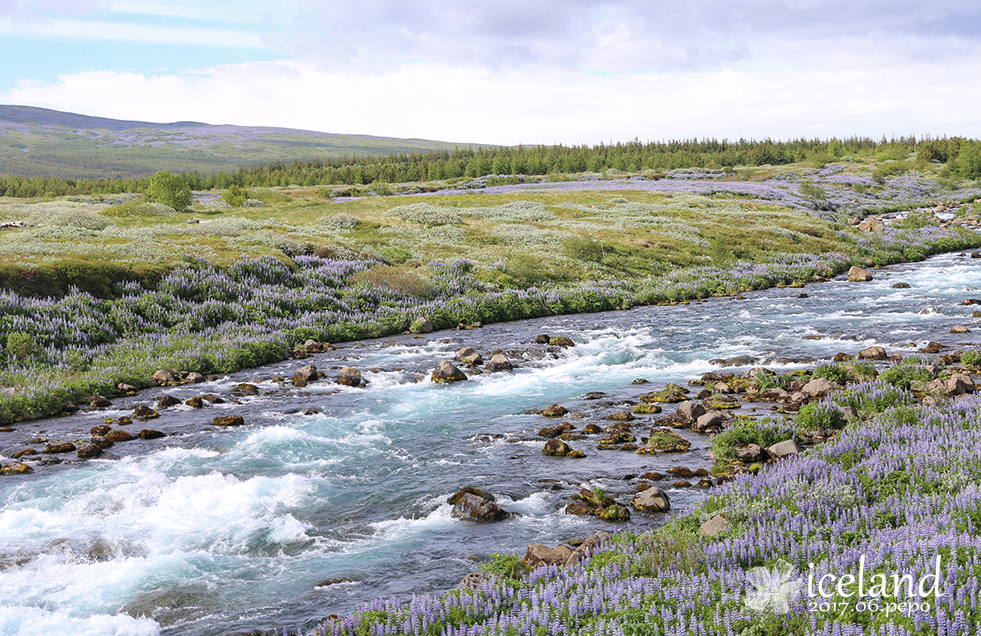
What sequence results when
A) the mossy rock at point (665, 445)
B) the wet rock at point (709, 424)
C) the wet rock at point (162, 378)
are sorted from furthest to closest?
the wet rock at point (162, 378)
the wet rock at point (709, 424)
the mossy rock at point (665, 445)

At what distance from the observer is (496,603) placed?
7555 mm

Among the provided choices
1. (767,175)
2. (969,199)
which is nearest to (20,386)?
(969,199)

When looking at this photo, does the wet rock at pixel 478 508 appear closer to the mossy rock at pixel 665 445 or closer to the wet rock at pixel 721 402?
the mossy rock at pixel 665 445

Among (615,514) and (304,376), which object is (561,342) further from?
(615,514)

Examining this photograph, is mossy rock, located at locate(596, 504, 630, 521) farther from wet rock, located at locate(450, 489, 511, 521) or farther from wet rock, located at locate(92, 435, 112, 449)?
wet rock, located at locate(92, 435, 112, 449)

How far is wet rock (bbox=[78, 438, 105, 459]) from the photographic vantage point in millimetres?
14645

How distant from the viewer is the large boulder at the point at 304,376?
69.6 feet

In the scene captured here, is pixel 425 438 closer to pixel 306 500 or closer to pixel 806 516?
pixel 306 500

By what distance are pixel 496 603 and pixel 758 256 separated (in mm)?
44527

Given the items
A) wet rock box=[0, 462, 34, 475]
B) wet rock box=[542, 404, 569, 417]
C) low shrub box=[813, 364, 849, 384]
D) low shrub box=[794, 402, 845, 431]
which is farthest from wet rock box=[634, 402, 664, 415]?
wet rock box=[0, 462, 34, 475]

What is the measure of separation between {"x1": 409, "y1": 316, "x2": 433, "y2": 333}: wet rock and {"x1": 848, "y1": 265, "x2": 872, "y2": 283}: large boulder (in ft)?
81.0

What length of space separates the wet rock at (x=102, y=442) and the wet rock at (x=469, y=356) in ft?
35.9

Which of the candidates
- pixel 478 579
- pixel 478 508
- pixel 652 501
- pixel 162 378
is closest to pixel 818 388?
pixel 652 501

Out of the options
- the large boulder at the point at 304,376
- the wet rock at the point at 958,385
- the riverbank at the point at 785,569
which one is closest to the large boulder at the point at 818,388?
the wet rock at the point at 958,385
